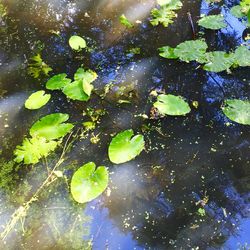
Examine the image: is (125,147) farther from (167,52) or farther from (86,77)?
(167,52)

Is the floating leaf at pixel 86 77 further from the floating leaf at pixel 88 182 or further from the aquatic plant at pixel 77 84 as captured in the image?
the floating leaf at pixel 88 182

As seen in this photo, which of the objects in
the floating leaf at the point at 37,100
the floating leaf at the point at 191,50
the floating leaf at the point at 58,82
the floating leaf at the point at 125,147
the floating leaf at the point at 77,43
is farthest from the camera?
the floating leaf at the point at 77,43

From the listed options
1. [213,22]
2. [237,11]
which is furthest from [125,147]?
[237,11]

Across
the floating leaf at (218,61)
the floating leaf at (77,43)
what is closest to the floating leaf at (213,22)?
the floating leaf at (218,61)

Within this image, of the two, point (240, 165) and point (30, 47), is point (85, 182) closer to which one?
point (240, 165)

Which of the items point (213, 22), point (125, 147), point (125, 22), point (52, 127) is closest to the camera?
point (125, 147)

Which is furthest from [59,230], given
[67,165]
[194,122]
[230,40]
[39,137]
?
[230,40]
